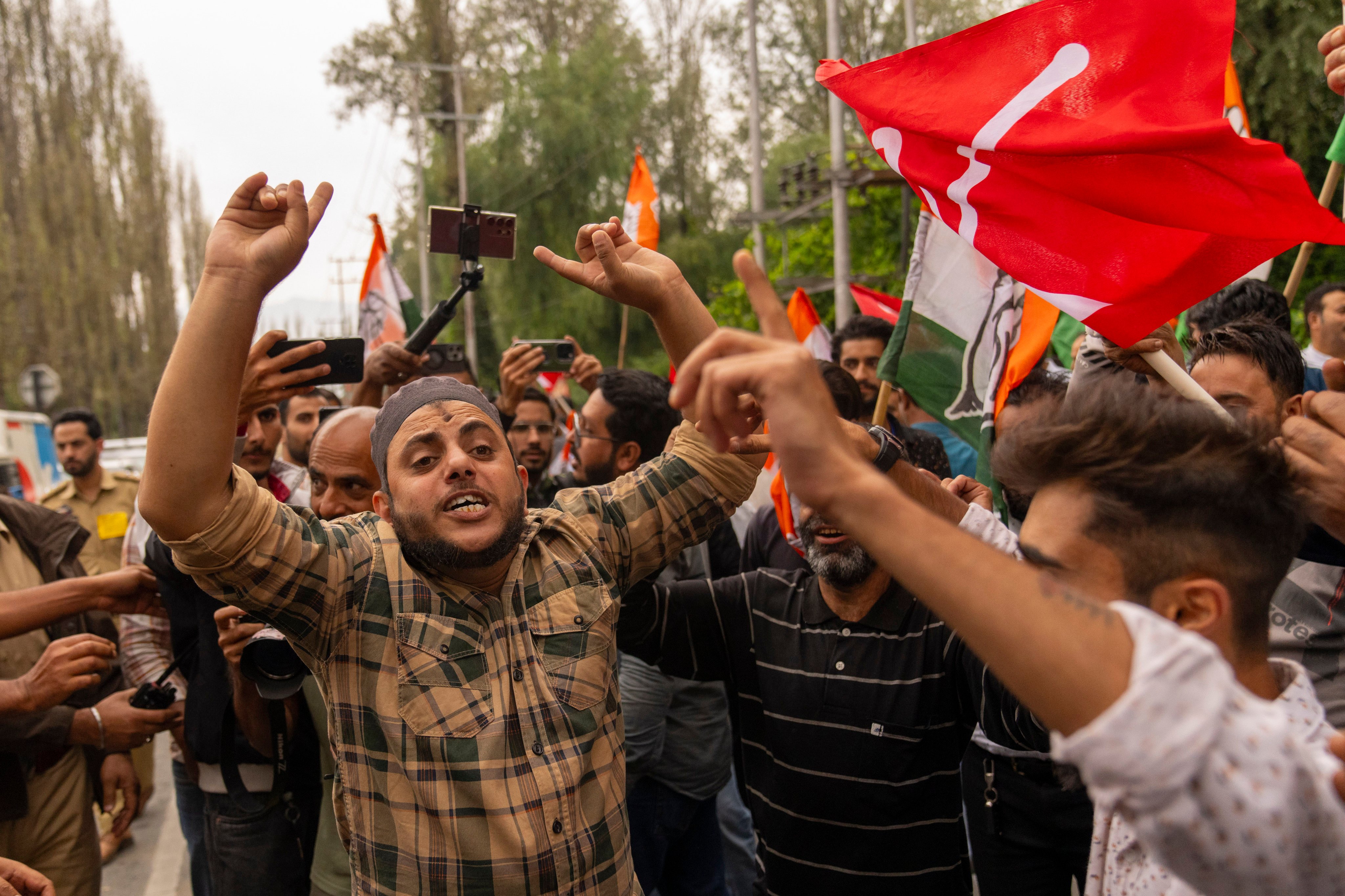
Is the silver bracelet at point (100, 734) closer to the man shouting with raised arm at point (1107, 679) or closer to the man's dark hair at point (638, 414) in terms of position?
the man's dark hair at point (638, 414)

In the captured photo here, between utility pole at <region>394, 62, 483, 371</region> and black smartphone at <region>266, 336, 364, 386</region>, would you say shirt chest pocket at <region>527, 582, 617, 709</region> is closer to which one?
black smartphone at <region>266, 336, 364, 386</region>

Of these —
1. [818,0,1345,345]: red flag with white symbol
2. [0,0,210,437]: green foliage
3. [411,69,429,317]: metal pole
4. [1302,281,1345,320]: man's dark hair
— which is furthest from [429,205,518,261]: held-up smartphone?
[0,0,210,437]: green foliage

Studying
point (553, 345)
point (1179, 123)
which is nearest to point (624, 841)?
point (1179, 123)

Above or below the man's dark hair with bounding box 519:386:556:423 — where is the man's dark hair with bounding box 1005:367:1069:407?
above

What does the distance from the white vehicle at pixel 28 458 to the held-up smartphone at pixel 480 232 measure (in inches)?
334

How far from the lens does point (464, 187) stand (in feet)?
76.7

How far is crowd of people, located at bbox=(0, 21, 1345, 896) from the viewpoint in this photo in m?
1.00

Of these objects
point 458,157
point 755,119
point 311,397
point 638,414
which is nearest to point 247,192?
point 638,414

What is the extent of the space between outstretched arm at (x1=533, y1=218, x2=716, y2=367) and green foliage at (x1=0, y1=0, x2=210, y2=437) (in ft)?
112

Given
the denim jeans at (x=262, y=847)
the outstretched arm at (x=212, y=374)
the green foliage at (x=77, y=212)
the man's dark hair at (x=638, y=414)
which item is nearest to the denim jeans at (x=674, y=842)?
the denim jeans at (x=262, y=847)

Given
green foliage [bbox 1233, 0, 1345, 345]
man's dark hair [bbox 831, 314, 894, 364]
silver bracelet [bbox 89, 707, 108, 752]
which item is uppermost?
green foliage [bbox 1233, 0, 1345, 345]

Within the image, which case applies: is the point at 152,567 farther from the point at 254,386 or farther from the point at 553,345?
the point at 553,345

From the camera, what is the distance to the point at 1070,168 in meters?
2.32

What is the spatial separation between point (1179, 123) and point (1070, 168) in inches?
9.5
